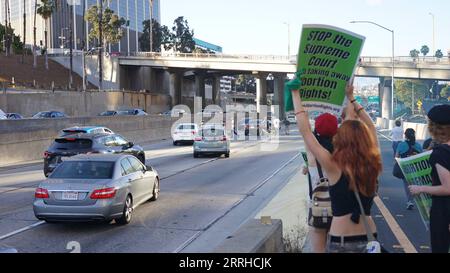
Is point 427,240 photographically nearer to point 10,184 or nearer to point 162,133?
point 10,184

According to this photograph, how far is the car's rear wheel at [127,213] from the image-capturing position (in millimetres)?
10703

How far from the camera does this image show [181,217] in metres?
11.6

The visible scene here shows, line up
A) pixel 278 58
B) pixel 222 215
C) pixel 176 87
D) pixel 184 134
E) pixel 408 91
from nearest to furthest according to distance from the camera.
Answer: pixel 222 215, pixel 184 134, pixel 278 58, pixel 176 87, pixel 408 91

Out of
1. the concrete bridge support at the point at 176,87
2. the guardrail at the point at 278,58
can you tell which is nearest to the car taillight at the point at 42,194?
the guardrail at the point at 278,58

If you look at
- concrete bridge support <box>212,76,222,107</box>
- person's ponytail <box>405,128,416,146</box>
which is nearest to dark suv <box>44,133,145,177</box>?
person's ponytail <box>405,128,416,146</box>

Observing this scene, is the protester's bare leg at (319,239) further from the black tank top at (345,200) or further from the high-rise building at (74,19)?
the high-rise building at (74,19)

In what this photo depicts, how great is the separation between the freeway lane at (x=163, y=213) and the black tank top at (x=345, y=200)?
5113 mm

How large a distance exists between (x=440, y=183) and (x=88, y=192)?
6854mm

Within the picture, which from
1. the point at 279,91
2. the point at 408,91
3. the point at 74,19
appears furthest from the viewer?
the point at 74,19

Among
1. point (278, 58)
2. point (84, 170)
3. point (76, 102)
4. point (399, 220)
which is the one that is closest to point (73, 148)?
point (84, 170)

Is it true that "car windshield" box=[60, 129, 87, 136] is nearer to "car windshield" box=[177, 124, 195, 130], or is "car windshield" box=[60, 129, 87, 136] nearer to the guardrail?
"car windshield" box=[177, 124, 195, 130]

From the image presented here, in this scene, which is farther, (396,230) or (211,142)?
(211,142)

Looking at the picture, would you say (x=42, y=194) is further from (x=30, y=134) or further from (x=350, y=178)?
(x=30, y=134)

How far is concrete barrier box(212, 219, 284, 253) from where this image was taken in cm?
517
